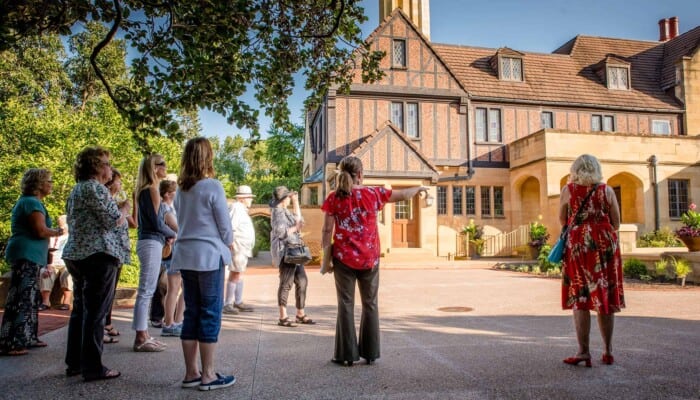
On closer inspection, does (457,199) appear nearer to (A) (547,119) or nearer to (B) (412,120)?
(B) (412,120)

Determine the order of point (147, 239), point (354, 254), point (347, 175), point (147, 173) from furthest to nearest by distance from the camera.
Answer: point (147, 239)
point (147, 173)
point (347, 175)
point (354, 254)

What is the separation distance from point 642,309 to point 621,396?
4.99 meters

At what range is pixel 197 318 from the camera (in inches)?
145

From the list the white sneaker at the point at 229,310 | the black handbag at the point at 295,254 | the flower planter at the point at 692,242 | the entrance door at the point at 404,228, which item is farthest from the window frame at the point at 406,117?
the black handbag at the point at 295,254

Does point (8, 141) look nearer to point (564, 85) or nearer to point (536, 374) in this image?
point (536, 374)

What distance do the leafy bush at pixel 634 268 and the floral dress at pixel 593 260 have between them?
9.69m

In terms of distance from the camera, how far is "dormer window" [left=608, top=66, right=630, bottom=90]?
25.8 m

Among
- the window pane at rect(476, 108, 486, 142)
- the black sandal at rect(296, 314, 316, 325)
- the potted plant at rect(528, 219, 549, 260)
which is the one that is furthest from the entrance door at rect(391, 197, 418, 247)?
the black sandal at rect(296, 314, 316, 325)

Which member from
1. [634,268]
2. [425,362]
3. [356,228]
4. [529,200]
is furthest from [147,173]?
[529,200]

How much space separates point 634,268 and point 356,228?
11.1 metres

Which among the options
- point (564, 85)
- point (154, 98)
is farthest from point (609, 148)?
point (154, 98)

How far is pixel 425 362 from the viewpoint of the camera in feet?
14.7

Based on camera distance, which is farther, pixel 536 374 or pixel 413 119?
pixel 413 119

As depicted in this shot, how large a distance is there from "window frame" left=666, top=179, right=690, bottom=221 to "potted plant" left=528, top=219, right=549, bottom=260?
22.3ft
